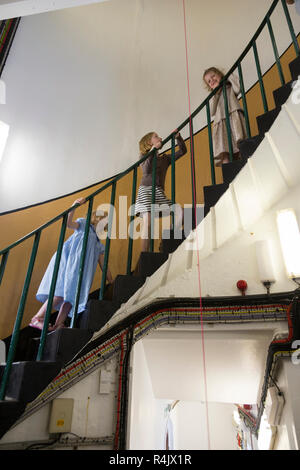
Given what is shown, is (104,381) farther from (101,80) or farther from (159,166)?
(101,80)

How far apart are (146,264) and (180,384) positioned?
1550 mm

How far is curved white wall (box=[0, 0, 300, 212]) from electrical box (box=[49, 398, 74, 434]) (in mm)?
2024

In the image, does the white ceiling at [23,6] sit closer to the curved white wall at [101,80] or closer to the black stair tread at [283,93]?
the black stair tread at [283,93]

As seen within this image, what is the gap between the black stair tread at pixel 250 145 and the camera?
2.13 meters

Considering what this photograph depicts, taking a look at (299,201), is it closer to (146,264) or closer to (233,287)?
(233,287)

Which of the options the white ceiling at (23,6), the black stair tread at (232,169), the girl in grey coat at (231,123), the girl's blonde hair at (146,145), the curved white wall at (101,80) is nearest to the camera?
the white ceiling at (23,6)

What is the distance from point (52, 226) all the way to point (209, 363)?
2114 millimetres

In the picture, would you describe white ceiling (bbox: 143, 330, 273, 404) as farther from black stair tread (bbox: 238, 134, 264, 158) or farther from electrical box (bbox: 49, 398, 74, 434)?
black stair tread (bbox: 238, 134, 264, 158)

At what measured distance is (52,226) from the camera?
344cm

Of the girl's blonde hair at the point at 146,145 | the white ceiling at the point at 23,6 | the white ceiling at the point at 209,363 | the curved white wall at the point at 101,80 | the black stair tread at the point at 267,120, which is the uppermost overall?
the curved white wall at the point at 101,80

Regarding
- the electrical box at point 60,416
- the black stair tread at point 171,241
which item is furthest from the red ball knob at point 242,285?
the electrical box at point 60,416

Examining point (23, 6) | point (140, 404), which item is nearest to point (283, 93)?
point (23, 6)

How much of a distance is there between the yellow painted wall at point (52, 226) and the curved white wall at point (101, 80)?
18 cm
